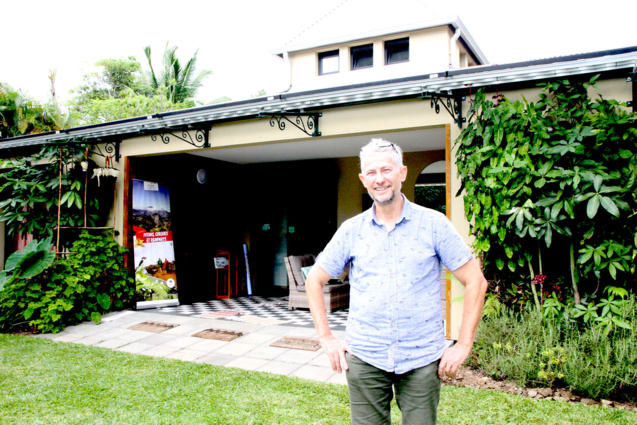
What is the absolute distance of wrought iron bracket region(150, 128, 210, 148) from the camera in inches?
243

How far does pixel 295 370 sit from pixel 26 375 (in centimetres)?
230

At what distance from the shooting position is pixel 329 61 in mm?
13602

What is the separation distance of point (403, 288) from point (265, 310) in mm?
5885

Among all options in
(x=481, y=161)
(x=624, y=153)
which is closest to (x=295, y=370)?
(x=481, y=161)

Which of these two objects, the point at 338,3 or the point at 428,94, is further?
the point at 338,3

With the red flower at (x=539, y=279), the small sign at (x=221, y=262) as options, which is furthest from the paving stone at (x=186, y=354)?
the small sign at (x=221, y=262)

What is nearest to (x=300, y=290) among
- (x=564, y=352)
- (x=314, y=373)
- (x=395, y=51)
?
(x=314, y=373)

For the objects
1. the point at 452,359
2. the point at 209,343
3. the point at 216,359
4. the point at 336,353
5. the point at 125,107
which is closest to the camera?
the point at 452,359

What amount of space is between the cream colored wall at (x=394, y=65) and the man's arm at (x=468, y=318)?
1123 cm

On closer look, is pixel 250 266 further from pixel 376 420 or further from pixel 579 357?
pixel 376 420

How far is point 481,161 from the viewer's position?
3809 millimetres

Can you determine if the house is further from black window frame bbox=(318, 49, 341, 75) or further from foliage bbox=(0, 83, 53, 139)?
foliage bbox=(0, 83, 53, 139)

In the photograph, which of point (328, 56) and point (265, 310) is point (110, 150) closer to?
point (265, 310)

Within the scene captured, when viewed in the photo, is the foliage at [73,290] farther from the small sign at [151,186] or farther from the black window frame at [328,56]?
the black window frame at [328,56]
